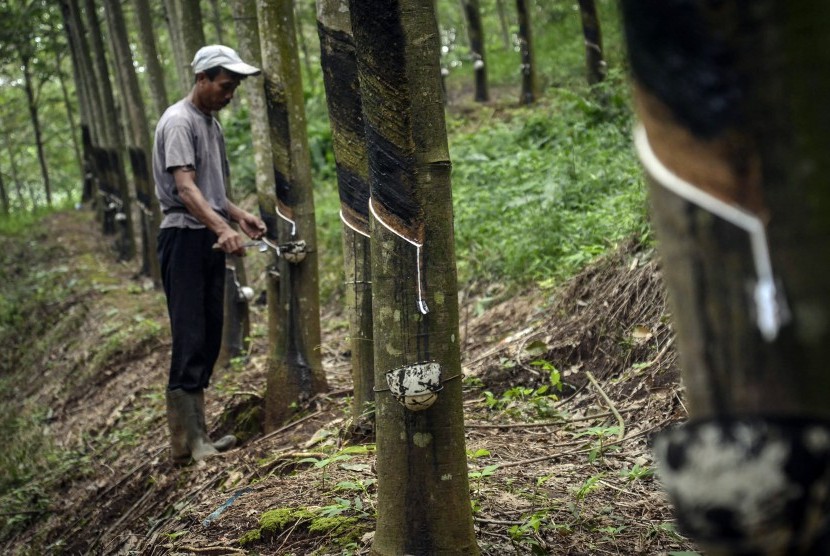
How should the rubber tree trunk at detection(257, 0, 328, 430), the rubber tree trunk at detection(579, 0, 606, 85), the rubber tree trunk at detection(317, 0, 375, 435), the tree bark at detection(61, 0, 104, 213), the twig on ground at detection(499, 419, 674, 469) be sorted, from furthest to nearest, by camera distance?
the tree bark at detection(61, 0, 104, 213) → the rubber tree trunk at detection(579, 0, 606, 85) → the rubber tree trunk at detection(257, 0, 328, 430) → the rubber tree trunk at detection(317, 0, 375, 435) → the twig on ground at detection(499, 419, 674, 469)

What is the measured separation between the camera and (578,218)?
803cm

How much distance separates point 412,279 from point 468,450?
1761 millimetres

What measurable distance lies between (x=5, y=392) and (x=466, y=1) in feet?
38.2

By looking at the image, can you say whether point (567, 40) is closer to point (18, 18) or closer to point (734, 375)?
point (18, 18)

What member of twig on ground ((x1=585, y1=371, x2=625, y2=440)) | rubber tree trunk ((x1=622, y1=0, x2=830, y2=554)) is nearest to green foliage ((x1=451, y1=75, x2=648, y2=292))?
twig on ground ((x1=585, y1=371, x2=625, y2=440))

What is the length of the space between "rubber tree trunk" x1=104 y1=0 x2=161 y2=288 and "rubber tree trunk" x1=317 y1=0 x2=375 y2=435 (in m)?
7.38

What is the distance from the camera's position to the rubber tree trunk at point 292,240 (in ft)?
18.6

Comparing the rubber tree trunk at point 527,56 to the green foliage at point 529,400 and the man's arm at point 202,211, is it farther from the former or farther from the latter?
the man's arm at point 202,211

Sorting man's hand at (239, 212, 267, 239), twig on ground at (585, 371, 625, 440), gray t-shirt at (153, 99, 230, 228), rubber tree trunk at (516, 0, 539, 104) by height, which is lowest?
twig on ground at (585, 371, 625, 440)

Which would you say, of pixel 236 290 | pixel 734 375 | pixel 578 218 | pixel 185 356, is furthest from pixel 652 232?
pixel 734 375

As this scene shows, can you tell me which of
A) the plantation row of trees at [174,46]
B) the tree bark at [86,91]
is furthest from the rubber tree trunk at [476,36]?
the tree bark at [86,91]

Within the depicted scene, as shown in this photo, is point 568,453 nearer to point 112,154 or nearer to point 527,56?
point 112,154

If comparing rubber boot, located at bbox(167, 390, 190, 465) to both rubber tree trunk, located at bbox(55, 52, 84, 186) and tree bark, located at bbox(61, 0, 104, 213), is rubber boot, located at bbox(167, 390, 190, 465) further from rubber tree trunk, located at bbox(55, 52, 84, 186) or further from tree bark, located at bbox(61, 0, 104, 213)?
rubber tree trunk, located at bbox(55, 52, 84, 186)

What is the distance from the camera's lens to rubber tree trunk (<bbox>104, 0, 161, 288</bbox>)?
1138 cm
